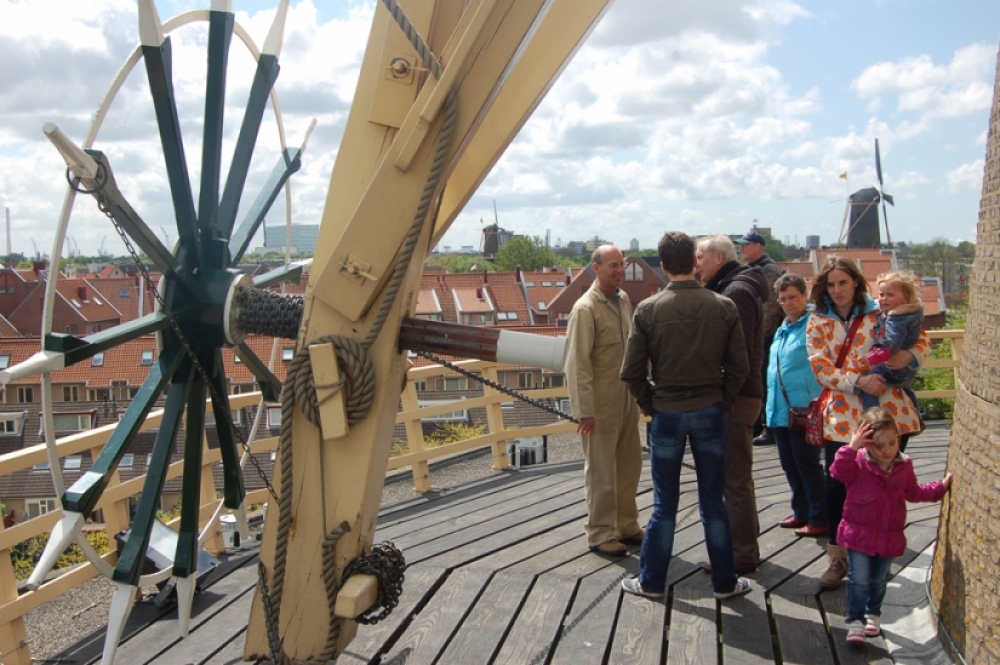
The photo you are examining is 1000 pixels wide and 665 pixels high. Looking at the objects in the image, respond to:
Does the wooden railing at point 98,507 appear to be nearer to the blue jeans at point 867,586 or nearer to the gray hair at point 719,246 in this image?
the gray hair at point 719,246

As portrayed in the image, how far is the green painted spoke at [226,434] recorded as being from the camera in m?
3.90

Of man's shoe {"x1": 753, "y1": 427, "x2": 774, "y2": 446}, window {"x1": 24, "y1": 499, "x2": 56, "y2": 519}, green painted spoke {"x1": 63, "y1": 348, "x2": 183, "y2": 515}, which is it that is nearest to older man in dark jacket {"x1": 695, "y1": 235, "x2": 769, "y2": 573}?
green painted spoke {"x1": 63, "y1": 348, "x2": 183, "y2": 515}

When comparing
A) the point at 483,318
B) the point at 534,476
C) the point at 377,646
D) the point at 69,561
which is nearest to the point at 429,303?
the point at 483,318

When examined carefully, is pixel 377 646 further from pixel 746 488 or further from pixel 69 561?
pixel 69 561

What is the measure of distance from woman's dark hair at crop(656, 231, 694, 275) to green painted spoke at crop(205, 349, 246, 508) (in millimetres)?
2128

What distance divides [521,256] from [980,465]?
95.3 m

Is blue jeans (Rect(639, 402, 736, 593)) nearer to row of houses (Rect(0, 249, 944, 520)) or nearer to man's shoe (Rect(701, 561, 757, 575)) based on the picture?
man's shoe (Rect(701, 561, 757, 575))

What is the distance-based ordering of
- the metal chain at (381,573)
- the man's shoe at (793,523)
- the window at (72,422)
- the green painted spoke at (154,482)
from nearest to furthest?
1. the metal chain at (381,573)
2. the green painted spoke at (154,482)
3. the man's shoe at (793,523)
4. the window at (72,422)

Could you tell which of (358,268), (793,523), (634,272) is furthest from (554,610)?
(634,272)

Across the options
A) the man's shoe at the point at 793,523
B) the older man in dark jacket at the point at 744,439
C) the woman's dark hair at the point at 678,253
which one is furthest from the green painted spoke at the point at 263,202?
the man's shoe at the point at 793,523

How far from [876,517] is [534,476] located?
3676mm

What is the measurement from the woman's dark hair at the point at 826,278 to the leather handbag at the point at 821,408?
0.10m

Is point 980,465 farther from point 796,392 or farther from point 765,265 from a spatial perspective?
point 765,265

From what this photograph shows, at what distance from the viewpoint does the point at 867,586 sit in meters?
3.57
